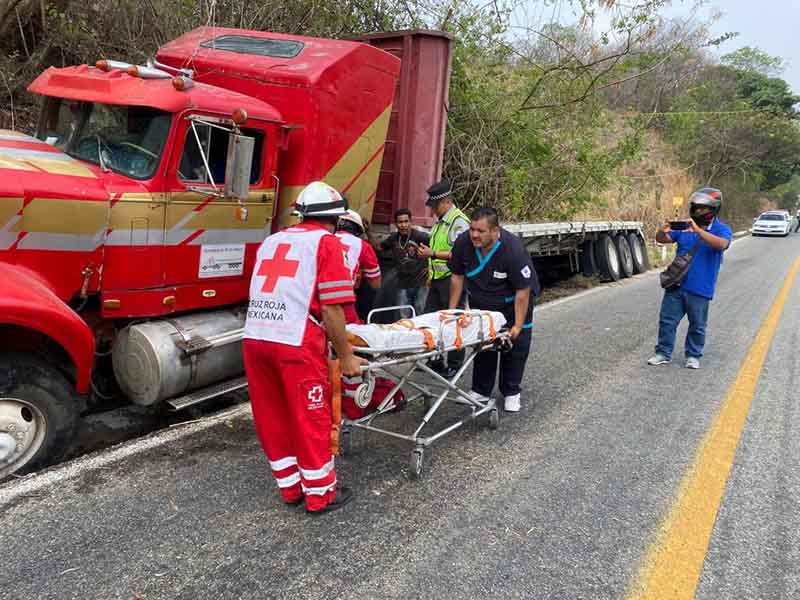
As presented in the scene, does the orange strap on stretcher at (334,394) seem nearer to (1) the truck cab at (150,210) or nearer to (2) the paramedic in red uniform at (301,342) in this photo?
(2) the paramedic in red uniform at (301,342)

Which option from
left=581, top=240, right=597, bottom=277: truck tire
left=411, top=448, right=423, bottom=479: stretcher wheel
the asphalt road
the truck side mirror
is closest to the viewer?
the asphalt road

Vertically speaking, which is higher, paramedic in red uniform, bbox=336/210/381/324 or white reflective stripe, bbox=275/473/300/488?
paramedic in red uniform, bbox=336/210/381/324

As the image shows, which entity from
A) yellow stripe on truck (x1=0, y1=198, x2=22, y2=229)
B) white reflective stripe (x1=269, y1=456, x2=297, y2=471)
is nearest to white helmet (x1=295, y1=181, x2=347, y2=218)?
white reflective stripe (x1=269, y1=456, x2=297, y2=471)

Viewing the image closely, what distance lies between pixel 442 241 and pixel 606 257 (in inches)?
323

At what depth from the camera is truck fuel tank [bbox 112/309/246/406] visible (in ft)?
14.1

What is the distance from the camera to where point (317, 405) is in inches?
120

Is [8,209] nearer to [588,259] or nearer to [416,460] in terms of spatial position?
[416,460]

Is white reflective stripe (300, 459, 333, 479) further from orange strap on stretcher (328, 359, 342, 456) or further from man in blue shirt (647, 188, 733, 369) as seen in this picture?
man in blue shirt (647, 188, 733, 369)

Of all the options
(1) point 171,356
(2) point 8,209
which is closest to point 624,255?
(1) point 171,356

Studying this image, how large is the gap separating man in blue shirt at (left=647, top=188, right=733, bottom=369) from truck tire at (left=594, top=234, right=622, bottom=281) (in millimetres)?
6599

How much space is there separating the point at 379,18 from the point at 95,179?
7006 millimetres

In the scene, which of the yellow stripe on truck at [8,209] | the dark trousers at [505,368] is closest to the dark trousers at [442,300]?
the dark trousers at [505,368]

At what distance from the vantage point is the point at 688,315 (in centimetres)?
634

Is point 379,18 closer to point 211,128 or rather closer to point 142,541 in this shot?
point 211,128
